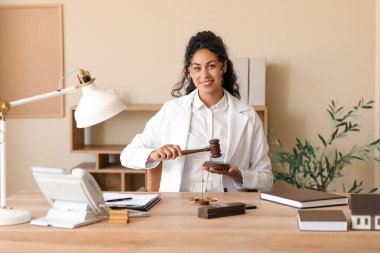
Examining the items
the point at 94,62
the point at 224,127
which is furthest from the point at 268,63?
the point at 224,127

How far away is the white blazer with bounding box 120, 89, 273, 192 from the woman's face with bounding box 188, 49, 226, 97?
0.42 ft

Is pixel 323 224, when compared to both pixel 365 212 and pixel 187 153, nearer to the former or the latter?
pixel 365 212

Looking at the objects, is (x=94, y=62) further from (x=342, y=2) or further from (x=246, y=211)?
(x=246, y=211)

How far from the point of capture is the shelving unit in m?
4.55

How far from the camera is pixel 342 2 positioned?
474cm

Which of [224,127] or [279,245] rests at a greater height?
[224,127]

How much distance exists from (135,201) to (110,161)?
2586 mm

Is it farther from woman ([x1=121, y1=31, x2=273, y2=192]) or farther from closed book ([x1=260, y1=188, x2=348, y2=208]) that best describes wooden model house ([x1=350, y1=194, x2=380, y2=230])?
woman ([x1=121, y1=31, x2=273, y2=192])

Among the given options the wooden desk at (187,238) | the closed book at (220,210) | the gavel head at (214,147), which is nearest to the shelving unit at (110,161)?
the gavel head at (214,147)

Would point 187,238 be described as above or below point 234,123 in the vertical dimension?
below

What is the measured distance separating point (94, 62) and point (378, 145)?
2.30 m

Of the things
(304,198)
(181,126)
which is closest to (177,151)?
(181,126)

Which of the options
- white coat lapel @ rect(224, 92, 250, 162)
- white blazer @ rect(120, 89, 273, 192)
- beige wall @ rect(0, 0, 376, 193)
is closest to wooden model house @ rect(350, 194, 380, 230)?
white blazer @ rect(120, 89, 273, 192)

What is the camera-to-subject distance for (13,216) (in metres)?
2.08
